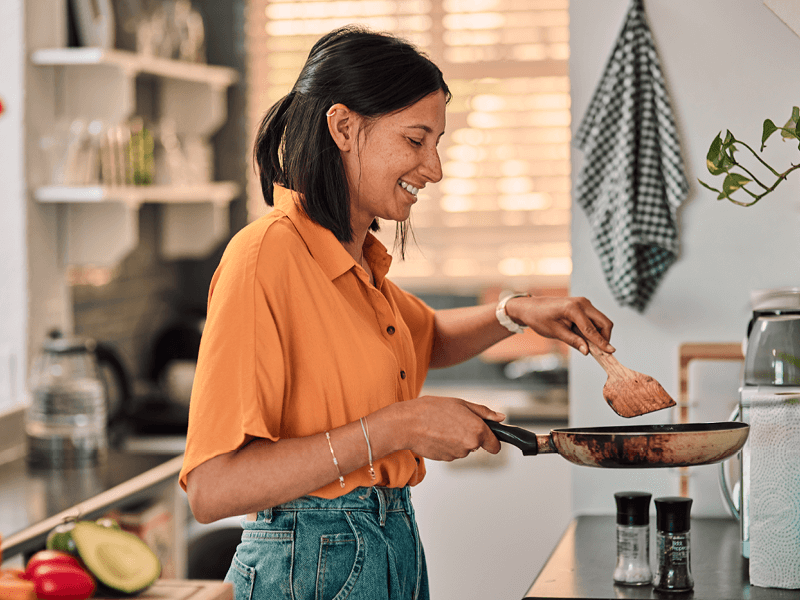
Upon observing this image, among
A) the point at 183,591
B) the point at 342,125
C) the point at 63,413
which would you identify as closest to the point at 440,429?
the point at 342,125

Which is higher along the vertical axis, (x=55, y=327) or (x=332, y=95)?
(x=332, y=95)

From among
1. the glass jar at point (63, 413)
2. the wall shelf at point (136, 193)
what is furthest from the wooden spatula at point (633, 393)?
the wall shelf at point (136, 193)

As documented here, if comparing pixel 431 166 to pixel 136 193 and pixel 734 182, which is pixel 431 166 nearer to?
pixel 734 182

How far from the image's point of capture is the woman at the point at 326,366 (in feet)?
3.65

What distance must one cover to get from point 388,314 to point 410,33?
2.42 m

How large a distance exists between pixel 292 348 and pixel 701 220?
2.88ft

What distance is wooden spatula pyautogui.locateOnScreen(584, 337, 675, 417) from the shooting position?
1.27 metres

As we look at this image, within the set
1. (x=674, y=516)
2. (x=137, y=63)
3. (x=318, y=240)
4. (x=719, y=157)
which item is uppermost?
(x=137, y=63)

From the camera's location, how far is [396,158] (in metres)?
1.27

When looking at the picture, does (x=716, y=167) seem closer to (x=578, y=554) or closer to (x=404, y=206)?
(x=404, y=206)

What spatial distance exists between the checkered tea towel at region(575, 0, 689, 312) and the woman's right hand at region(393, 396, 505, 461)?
640 millimetres

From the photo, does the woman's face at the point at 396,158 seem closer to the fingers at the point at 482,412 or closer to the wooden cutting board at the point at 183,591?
the fingers at the point at 482,412

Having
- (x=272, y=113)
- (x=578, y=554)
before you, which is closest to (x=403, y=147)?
(x=272, y=113)

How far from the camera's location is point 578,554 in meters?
1.47
